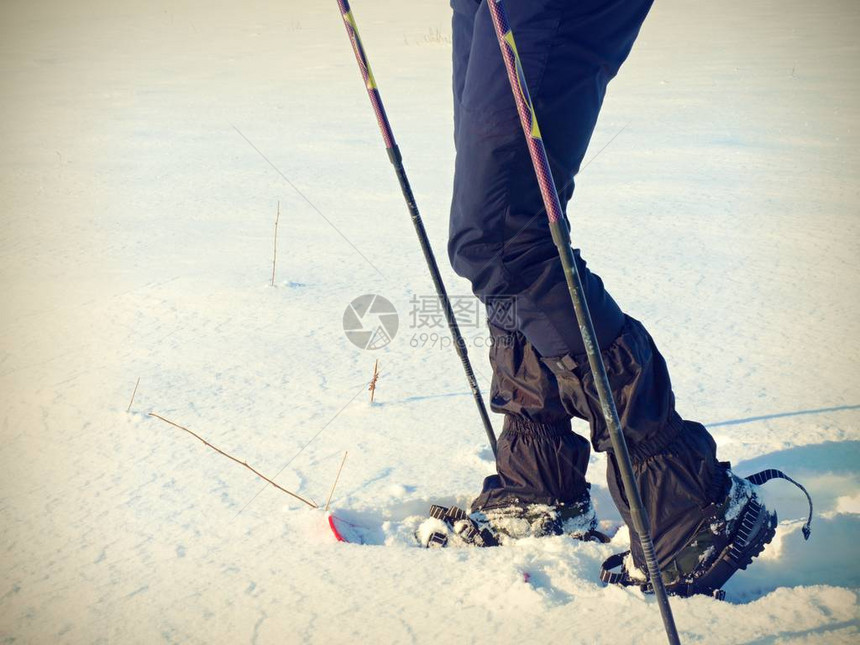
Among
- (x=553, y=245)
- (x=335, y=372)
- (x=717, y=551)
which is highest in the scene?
(x=553, y=245)

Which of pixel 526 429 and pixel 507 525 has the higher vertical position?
pixel 526 429

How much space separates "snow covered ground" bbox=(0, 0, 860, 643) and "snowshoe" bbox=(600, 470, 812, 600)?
51mm

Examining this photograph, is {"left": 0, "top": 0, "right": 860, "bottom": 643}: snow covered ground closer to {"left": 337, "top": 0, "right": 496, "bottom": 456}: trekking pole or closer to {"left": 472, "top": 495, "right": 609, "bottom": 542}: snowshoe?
{"left": 472, "top": 495, "right": 609, "bottom": 542}: snowshoe

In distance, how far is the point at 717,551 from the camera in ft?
3.98

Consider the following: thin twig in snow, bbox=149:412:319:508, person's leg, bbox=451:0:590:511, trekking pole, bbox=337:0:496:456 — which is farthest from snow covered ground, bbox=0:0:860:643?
Result: trekking pole, bbox=337:0:496:456

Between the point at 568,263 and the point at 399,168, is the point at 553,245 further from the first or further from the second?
the point at 399,168

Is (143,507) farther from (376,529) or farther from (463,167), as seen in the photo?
(463,167)

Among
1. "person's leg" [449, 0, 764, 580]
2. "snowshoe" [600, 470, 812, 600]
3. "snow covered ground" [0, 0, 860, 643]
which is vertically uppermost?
"person's leg" [449, 0, 764, 580]

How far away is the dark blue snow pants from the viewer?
1153 mm

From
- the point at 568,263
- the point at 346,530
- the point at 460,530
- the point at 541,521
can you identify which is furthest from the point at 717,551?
the point at 346,530

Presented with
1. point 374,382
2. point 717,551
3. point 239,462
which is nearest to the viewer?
point 717,551

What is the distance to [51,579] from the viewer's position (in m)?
1.24

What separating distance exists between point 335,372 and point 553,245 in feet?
2.95

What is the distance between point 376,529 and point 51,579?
624 mm
